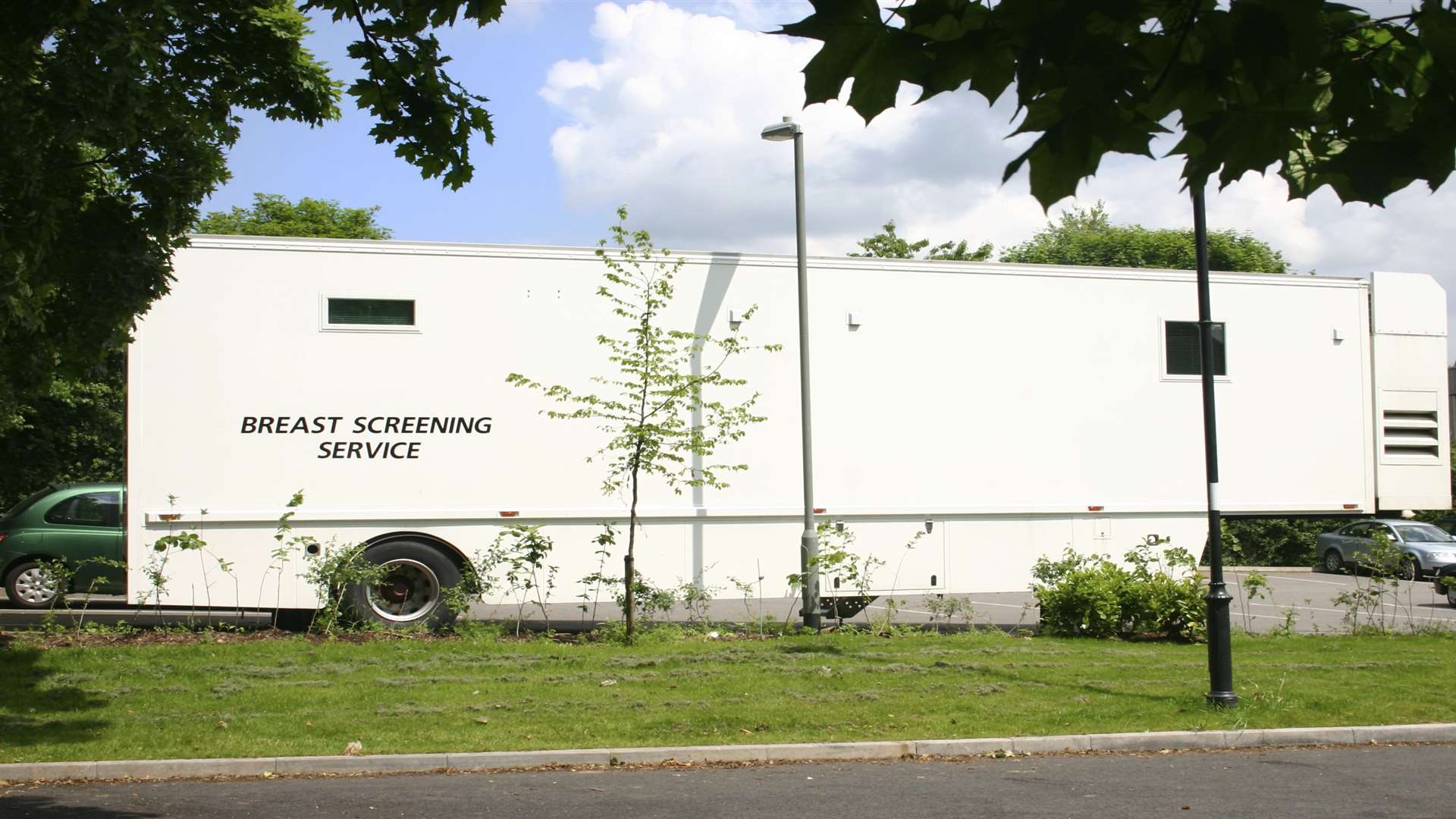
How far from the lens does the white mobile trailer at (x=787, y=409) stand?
41.4 ft

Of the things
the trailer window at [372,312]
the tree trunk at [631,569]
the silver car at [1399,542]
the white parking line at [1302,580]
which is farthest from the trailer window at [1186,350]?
the silver car at [1399,542]

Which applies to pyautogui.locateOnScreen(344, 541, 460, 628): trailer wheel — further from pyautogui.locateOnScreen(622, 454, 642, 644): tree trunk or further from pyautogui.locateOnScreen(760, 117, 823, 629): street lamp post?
pyautogui.locateOnScreen(760, 117, 823, 629): street lamp post

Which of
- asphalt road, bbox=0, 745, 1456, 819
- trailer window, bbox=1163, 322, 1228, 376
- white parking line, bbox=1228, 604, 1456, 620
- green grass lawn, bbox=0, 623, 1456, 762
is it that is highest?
trailer window, bbox=1163, 322, 1228, 376

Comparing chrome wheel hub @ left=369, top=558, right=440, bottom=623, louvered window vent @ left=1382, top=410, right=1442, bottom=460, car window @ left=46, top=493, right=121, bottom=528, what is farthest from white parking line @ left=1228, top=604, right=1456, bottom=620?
car window @ left=46, top=493, right=121, bottom=528

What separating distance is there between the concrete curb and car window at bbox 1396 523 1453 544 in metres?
22.3

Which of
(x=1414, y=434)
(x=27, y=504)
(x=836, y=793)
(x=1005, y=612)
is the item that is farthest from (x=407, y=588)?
(x=1414, y=434)

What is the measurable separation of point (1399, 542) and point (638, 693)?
72.2ft

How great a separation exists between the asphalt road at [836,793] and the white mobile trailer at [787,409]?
5093mm

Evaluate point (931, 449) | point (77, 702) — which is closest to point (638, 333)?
point (931, 449)

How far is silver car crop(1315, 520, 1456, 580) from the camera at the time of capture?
28.0 meters

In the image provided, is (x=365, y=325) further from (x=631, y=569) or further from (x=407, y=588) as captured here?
(x=631, y=569)

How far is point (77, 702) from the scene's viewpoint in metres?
9.51

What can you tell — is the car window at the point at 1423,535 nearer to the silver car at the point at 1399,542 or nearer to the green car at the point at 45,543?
the silver car at the point at 1399,542

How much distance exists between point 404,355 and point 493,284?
123 cm
